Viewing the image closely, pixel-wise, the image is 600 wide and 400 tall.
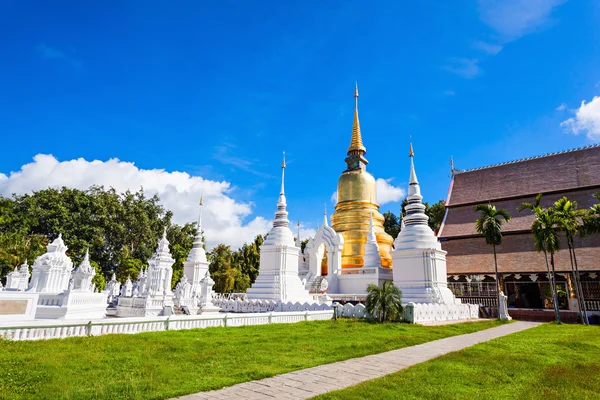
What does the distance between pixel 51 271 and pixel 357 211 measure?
21681 millimetres

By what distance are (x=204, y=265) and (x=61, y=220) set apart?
1984cm

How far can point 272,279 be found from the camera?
22.9 m

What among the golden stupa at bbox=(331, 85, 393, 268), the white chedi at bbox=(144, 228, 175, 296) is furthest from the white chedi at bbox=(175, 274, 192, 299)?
the golden stupa at bbox=(331, 85, 393, 268)

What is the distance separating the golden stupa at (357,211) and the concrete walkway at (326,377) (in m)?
19.6

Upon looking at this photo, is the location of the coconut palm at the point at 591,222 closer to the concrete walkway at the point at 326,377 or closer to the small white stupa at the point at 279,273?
the concrete walkway at the point at 326,377

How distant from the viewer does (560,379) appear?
255 inches

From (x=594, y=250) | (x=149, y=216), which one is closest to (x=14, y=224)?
(x=149, y=216)

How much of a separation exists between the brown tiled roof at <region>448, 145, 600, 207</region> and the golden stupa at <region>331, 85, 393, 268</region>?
689 centimetres

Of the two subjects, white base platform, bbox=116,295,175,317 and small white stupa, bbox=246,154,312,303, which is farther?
small white stupa, bbox=246,154,312,303

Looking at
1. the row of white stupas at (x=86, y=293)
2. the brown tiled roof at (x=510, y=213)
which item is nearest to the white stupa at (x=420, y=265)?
the brown tiled roof at (x=510, y=213)

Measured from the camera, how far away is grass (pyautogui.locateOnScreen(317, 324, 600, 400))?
17.9 feet

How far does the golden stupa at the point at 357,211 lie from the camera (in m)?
29.5

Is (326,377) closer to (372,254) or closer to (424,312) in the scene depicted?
(424,312)

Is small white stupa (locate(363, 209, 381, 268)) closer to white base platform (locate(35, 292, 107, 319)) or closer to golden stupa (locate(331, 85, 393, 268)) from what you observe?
golden stupa (locate(331, 85, 393, 268))
